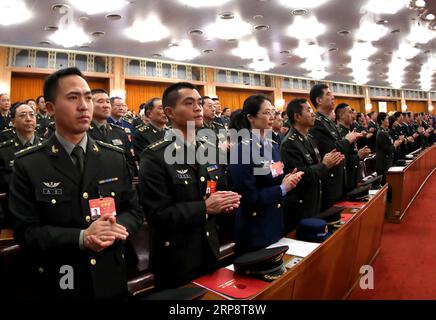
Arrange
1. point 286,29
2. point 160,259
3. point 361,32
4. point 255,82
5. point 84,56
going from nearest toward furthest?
point 160,259 → point 286,29 → point 361,32 → point 84,56 → point 255,82

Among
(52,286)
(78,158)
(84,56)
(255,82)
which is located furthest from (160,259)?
(255,82)

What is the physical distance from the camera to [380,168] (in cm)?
503

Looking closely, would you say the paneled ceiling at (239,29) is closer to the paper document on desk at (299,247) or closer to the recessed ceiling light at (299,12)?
the recessed ceiling light at (299,12)

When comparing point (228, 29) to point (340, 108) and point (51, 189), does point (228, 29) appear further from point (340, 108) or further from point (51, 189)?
point (51, 189)

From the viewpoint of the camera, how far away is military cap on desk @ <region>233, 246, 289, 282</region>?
123 cm

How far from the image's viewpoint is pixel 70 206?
1.14 metres

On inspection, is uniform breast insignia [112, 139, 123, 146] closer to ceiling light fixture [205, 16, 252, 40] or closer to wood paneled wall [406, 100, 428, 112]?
ceiling light fixture [205, 16, 252, 40]

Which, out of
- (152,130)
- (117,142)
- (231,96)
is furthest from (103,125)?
(231,96)

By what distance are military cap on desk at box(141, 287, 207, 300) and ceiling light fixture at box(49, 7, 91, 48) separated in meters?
5.35

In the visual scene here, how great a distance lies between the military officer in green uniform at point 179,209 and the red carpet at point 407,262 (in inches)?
50.1

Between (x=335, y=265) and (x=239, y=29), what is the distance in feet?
18.6

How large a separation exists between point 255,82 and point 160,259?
1065 centimetres

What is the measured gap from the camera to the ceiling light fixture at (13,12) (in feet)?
15.5
